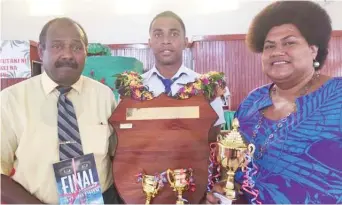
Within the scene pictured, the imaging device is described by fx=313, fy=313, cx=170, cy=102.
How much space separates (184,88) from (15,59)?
4.95 feet

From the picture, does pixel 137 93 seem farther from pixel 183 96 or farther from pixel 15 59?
pixel 15 59

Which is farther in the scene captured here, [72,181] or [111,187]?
[111,187]

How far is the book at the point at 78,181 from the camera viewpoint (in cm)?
100

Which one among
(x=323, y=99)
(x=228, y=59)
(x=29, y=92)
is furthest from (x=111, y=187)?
(x=228, y=59)

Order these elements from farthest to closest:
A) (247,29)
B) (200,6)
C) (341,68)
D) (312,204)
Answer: (341,68), (200,6), (247,29), (312,204)

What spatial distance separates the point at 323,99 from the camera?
104cm

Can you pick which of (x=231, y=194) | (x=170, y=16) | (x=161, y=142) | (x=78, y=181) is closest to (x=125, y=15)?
(x=170, y=16)

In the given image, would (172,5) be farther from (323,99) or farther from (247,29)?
(323,99)

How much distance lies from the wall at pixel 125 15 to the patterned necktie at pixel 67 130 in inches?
15.8

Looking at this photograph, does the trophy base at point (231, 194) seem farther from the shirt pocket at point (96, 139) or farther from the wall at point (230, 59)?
the wall at point (230, 59)

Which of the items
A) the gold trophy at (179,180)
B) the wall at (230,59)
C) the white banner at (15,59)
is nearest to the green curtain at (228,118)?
the wall at (230,59)

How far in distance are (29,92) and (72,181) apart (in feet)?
1.15

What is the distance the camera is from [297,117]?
3.45 feet

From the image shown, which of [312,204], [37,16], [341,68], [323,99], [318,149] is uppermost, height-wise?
[37,16]
